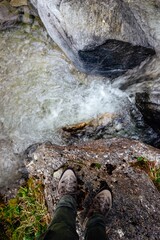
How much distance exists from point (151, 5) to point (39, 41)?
8.32 feet

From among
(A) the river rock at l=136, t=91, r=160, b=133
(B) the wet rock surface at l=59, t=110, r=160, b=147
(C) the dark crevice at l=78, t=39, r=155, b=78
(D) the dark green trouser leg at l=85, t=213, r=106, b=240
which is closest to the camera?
(D) the dark green trouser leg at l=85, t=213, r=106, b=240

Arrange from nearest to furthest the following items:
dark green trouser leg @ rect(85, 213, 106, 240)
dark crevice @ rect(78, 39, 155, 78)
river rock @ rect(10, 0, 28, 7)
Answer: dark green trouser leg @ rect(85, 213, 106, 240) → dark crevice @ rect(78, 39, 155, 78) → river rock @ rect(10, 0, 28, 7)

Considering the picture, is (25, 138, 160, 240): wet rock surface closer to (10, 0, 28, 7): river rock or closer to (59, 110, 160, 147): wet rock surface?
(59, 110, 160, 147): wet rock surface

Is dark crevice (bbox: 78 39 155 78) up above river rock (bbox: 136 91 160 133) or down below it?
above

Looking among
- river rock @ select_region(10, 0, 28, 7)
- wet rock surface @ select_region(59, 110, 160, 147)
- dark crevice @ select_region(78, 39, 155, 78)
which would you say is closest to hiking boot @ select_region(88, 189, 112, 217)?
wet rock surface @ select_region(59, 110, 160, 147)

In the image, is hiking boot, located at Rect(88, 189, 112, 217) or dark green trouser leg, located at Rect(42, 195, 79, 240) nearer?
dark green trouser leg, located at Rect(42, 195, 79, 240)

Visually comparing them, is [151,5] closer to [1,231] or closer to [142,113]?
[142,113]

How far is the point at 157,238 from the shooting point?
3.46 meters

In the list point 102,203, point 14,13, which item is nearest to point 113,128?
point 102,203

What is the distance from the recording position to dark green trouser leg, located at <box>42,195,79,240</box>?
8.24 feet

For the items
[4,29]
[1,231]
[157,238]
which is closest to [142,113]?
[157,238]

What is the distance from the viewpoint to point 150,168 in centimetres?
394

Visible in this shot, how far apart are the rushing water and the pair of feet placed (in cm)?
129

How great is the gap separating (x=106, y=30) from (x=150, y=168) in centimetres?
236
